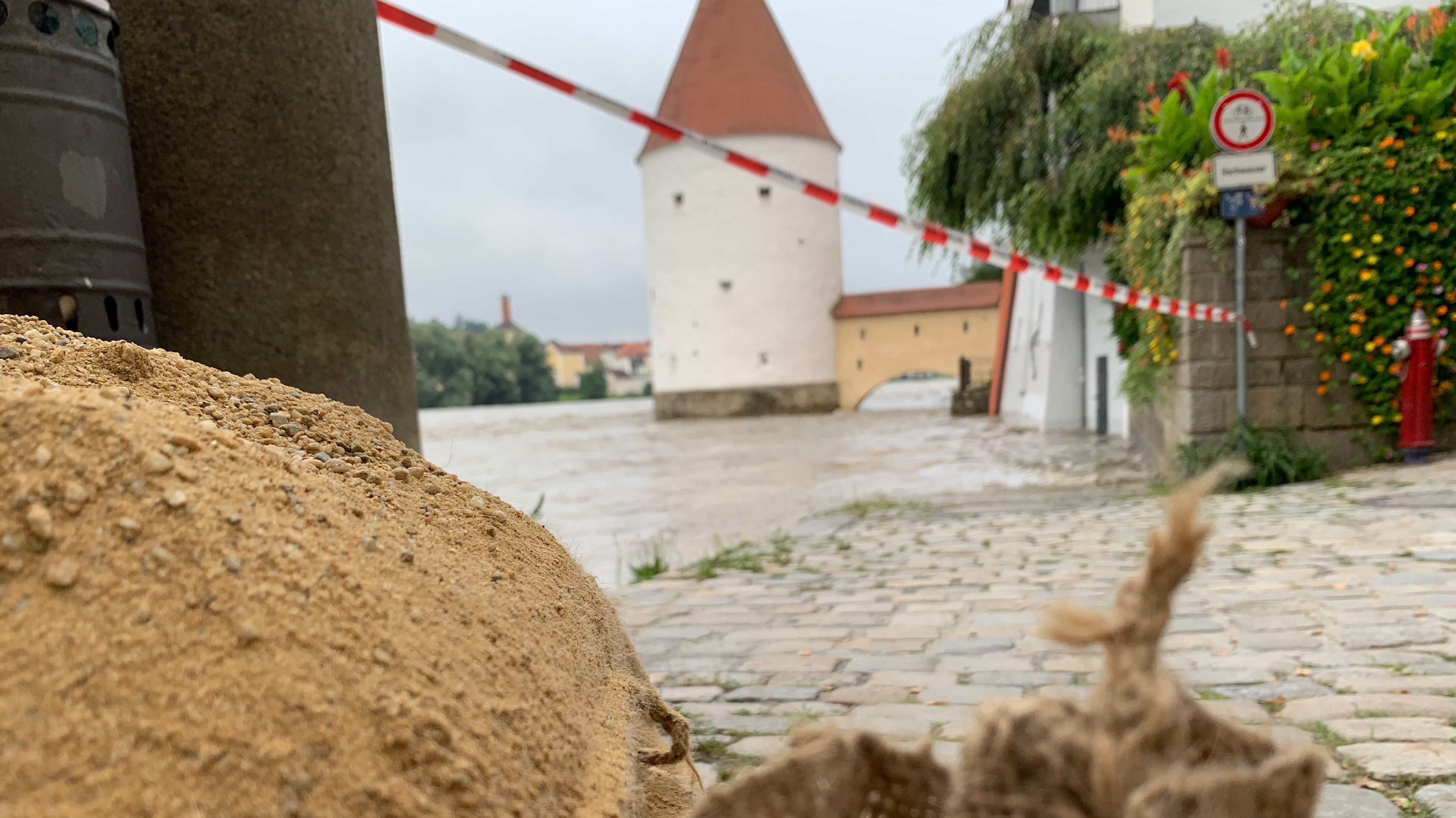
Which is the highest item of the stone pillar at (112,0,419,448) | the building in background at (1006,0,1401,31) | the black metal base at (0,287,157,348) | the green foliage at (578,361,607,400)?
the building in background at (1006,0,1401,31)

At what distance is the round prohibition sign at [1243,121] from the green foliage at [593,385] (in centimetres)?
6447

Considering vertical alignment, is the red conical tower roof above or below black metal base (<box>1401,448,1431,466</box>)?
above

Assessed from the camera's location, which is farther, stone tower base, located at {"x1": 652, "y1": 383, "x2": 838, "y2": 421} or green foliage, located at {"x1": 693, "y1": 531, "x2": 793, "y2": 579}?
stone tower base, located at {"x1": 652, "y1": 383, "x2": 838, "y2": 421}

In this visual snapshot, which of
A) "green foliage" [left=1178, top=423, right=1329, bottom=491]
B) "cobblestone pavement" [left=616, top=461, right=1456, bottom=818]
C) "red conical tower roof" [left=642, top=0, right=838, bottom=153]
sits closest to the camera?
"cobblestone pavement" [left=616, top=461, right=1456, bottom=818]

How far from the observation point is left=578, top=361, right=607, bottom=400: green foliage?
71.9 metres

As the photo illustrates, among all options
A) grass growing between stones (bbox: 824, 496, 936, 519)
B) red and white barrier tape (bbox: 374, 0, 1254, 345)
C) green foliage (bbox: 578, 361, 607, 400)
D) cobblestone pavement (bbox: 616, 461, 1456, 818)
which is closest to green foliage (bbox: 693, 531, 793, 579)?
cobblestone pavement (bbox: 616, 461, 1456, 818)

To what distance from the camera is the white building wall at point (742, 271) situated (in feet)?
96.7

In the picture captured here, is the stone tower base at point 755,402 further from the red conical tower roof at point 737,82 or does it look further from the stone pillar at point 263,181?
the stone pillar at point 263,181

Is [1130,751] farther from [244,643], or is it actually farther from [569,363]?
[569,363]

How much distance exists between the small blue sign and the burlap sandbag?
6352mm

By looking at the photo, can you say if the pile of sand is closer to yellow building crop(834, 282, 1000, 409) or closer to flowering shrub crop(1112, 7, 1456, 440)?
flowering shrub crop(1112, 7, 1456, 440)

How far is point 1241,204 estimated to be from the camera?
611 centimetres

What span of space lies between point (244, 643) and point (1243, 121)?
6.76 m

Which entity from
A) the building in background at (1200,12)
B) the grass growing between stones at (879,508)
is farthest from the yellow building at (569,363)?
the grass growing between stones at (879,508)
